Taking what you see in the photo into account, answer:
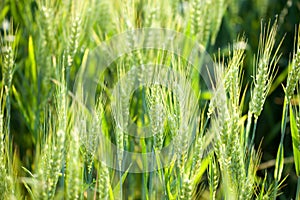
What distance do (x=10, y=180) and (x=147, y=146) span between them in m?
0.32

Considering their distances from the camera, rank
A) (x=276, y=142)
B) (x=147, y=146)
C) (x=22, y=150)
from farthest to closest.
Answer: (x=276, y=142)
(x=22, y=150)
(x=147, y=146)

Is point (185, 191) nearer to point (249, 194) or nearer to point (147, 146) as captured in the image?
point (249, 194)

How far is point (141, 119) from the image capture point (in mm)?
1219

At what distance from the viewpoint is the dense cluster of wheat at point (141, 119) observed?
88cm

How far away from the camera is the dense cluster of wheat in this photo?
0.88 m

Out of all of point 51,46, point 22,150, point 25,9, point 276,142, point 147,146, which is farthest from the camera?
point 276,142

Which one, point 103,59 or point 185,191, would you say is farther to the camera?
point 103,59

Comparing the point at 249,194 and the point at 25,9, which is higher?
the point at 25,9

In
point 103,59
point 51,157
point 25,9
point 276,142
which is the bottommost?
point 276,142

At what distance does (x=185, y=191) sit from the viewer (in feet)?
2.79

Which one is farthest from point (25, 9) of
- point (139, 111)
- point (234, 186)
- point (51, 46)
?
point (234, 186)

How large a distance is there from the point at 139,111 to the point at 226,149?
43 centimetres

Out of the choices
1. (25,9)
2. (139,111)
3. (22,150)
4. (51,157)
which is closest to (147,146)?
(139,111)

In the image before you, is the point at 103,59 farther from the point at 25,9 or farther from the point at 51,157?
the point at 51,157
